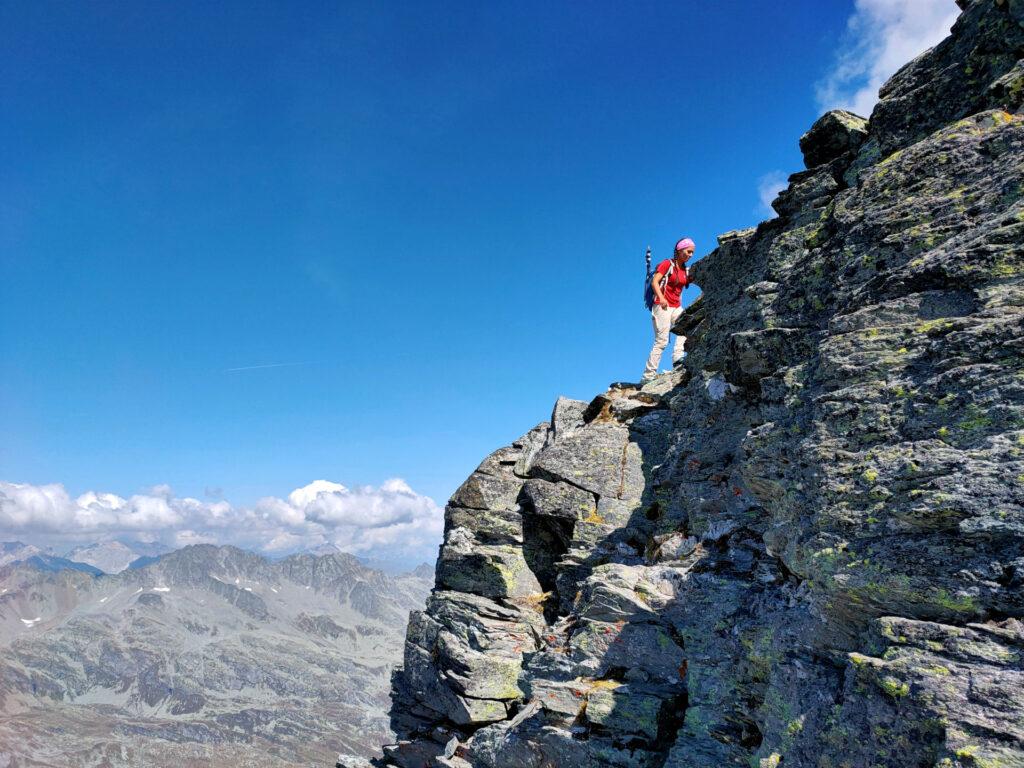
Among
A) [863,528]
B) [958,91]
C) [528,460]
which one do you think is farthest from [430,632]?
[958,91]

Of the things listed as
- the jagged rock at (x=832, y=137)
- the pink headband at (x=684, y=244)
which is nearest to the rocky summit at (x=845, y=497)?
the jagged rock at (x=832, y=137)

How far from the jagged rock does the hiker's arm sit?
10.6 metres

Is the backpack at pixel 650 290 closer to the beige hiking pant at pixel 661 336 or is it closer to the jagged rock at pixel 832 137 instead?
the beige hiking pant at pixel 661 336

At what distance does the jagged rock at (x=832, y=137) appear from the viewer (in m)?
18.3

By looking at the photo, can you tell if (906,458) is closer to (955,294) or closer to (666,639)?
(955,294)

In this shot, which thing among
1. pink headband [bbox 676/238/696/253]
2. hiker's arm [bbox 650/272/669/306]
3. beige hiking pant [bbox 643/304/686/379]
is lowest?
beige hiking pant [bbox 643/304/686/379]

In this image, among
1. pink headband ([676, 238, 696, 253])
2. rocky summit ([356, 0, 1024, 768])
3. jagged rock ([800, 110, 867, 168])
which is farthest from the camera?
pink headband ([676, 238, 696, 253])

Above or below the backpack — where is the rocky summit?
below

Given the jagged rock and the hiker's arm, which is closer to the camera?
the jagged rock

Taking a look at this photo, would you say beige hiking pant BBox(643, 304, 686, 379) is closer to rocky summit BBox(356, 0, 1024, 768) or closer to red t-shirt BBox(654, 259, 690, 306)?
red t-shirt BBox(654, 259, 690, 306)

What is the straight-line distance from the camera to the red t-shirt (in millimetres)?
29766

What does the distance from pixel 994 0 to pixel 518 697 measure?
28.7m

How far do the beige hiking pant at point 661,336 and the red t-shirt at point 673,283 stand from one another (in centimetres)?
47

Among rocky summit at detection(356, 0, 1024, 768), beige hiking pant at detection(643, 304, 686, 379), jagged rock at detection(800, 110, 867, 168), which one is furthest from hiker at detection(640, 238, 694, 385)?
jagged rock at detection(800, 110, 867, 168)
